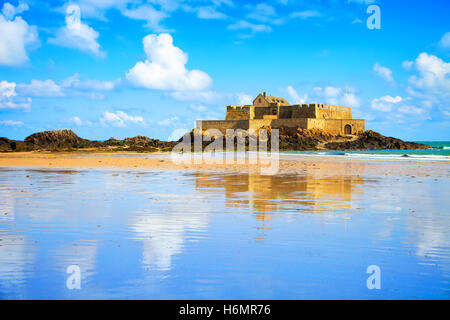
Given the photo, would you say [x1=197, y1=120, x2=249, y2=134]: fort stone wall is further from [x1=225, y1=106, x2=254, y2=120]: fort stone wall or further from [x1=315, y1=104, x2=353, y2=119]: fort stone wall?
[x1=315, y1=104, x2=353, y2=119]: fort stone wall

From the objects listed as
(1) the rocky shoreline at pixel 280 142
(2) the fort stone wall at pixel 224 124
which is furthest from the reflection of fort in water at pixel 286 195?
(2) the fort stone wall at pixel 224 124

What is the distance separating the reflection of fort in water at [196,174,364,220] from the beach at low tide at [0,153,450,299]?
1.8 inches

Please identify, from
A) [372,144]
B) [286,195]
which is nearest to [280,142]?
[372,144]

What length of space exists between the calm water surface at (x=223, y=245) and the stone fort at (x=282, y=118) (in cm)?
5583

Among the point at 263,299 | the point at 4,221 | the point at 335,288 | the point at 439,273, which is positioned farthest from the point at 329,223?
the point at 4,221

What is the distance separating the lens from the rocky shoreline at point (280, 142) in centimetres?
4366

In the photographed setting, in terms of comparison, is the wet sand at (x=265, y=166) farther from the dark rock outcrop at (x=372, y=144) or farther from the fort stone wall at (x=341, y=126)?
the fort stone wall at (x=341, y=126)

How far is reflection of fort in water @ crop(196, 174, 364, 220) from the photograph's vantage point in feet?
25.9

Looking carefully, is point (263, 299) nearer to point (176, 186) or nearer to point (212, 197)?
point (212, 197)

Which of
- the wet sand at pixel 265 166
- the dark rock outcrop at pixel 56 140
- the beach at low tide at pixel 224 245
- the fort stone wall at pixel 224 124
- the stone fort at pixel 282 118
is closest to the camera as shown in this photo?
the beach at low tide at pixel 224 245

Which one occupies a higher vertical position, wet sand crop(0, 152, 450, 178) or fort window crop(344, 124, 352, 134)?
fort window crop(344, 124, 352, 134)

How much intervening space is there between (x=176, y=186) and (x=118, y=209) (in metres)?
4.06

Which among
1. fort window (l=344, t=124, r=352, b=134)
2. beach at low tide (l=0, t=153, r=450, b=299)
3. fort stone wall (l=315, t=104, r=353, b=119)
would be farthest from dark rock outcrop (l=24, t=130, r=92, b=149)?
fort window (l=344, t=124, r=352, b=134)

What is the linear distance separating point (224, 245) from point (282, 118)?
64.4 meters
